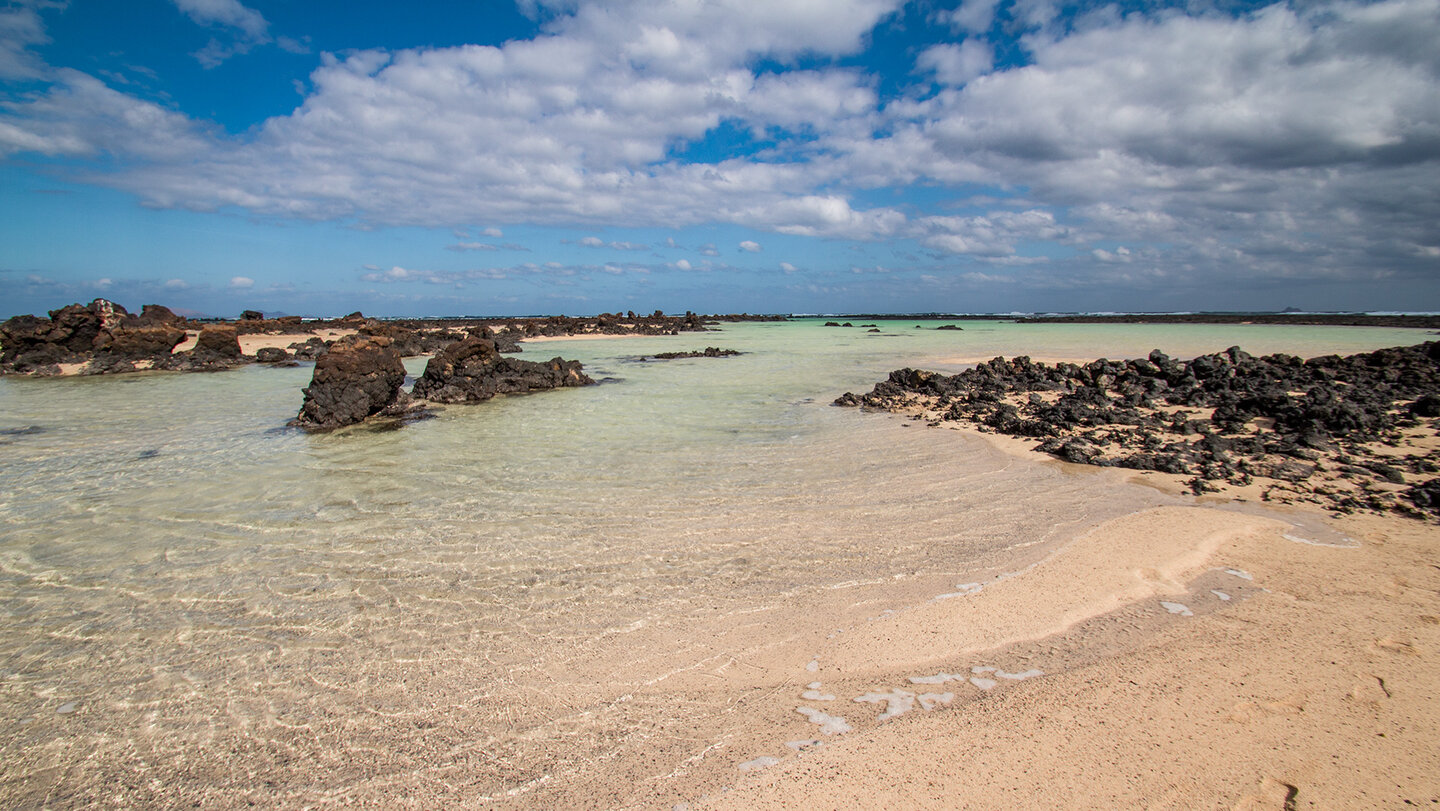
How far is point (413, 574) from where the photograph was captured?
4707mm

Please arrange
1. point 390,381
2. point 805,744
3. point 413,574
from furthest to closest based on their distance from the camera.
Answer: point 390,381 → point 413,574 → point 805,744

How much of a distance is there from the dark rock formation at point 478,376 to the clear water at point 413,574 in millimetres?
4292

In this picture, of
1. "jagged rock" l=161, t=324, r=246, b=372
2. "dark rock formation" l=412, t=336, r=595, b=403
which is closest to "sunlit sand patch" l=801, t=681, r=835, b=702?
"dark rock formation" l=412, t=336, r=595, b=403

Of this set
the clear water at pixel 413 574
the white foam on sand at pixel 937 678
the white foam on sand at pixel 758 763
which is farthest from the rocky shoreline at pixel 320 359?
the white foam on sand at pixel 937 678

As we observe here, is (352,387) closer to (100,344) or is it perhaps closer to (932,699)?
(932,699)

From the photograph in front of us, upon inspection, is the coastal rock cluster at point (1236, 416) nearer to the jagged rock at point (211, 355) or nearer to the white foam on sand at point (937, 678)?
the white foam on sand at point (937, 678)

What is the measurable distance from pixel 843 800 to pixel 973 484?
5280mm

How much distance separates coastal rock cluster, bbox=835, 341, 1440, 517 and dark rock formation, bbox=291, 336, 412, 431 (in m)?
9.83

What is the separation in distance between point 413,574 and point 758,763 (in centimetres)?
339

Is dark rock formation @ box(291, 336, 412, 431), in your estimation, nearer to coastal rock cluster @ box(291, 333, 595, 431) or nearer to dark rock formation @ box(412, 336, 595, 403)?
coastal rock cluster @ box(291, 333, 595, 431)

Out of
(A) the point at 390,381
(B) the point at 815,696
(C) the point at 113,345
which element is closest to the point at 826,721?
(B) the point at 815,696

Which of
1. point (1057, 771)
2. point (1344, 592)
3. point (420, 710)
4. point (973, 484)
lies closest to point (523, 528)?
point (420, 710)

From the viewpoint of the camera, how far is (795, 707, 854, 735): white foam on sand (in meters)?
2.84

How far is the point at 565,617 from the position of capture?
13.2 ft
